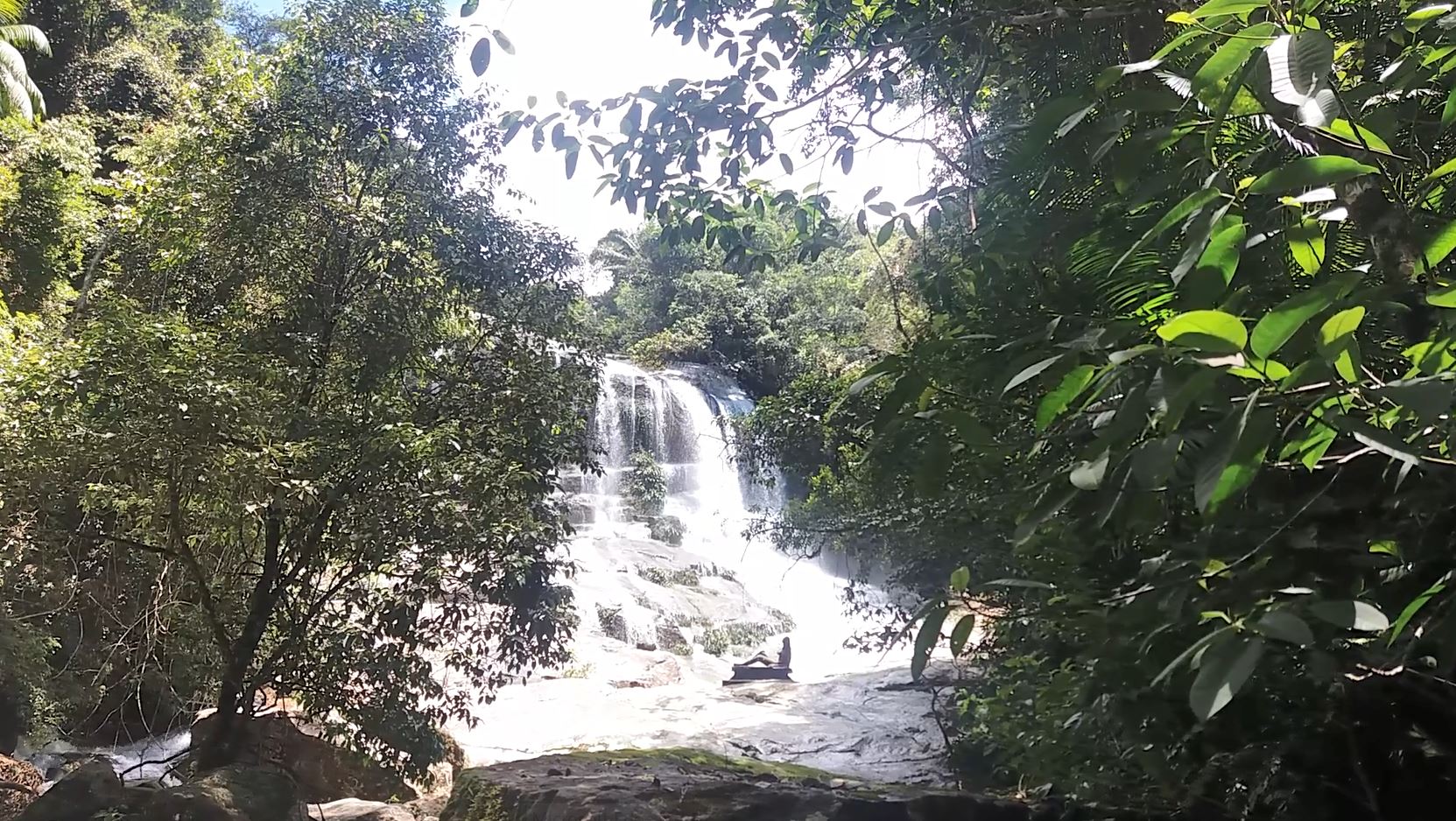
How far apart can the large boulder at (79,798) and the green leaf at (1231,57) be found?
4289 millimetres

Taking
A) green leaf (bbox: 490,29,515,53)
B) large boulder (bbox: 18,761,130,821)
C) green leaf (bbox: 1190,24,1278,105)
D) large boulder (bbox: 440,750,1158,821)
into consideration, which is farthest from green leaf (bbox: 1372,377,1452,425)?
large boulder (bbox: 18,761,130,821)

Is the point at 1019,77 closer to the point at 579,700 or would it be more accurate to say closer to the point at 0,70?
the point at 579,700

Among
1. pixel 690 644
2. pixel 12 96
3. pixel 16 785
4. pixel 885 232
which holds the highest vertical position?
pixel 12 96

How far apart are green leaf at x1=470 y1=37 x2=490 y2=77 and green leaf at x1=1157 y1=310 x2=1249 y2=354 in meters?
1.39

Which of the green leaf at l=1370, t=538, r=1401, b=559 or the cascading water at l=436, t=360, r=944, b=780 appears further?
the cascading water at l=436, t=360, r=944, b=780

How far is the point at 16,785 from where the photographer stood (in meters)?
4.39

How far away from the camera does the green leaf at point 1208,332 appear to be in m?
0.46

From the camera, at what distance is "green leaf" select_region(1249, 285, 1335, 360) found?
476 millimetres

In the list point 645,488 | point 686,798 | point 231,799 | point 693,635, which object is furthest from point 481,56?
point 645,488

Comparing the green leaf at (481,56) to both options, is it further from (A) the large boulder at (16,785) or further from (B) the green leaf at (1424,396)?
(A) the large boulder at (16,785)

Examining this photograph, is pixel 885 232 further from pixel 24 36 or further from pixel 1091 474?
pixel 24 36

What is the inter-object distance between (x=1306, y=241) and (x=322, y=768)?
221 inches

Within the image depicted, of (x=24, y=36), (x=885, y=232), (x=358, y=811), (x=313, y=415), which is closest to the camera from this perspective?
(x=885, y=232)

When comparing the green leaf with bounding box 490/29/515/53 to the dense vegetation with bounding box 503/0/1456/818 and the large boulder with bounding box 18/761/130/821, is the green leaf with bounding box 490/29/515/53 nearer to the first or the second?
the dense vegetation with bounding box 503/0/1456/818
